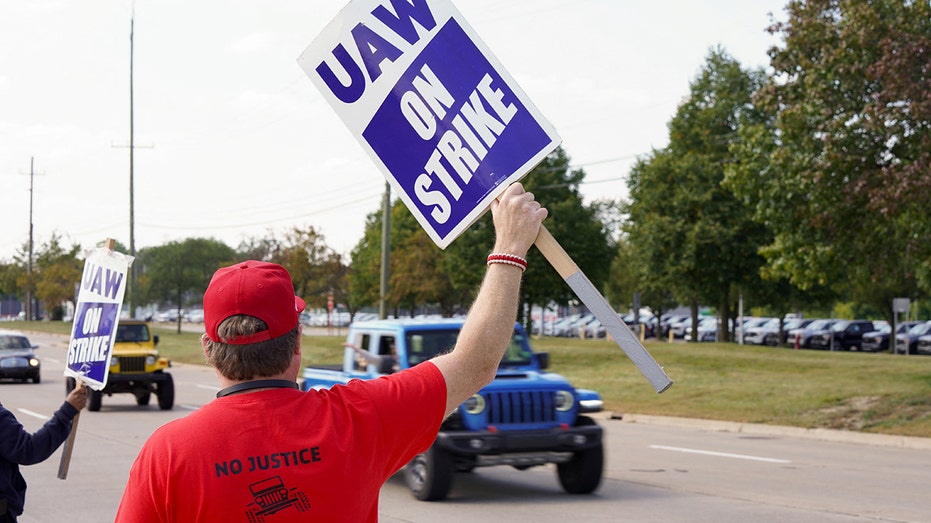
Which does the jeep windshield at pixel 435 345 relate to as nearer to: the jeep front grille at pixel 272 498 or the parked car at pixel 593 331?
the jeep front grille at pixel 272 498

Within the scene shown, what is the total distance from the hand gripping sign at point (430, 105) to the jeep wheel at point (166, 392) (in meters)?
21.6

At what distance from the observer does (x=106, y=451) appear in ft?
52.7

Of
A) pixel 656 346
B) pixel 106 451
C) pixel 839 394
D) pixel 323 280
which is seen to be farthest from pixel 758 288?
pixel 106 451

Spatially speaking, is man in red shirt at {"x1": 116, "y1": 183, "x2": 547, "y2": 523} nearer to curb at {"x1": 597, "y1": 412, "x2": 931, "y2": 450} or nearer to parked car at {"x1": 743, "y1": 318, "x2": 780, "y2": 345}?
curb at {"x1": 597, "y1": 412, "x2": 931, "y2": 450}

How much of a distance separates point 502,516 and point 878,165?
15558mm

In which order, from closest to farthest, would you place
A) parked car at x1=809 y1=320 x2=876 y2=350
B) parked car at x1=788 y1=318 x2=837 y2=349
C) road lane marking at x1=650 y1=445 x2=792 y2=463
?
road lane marking at x1=650 y1=445 x2=792 y2=463 → parked car at x1=809 y1=320 x2=876 y2=350 → parked car at x1=788 y1=318 x2=837 y2=349

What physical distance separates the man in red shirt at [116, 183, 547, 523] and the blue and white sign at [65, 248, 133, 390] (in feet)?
15.4

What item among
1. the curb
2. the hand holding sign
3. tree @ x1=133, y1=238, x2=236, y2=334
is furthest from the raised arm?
tree @ x1=133, y1=238, x2=236, y2=334

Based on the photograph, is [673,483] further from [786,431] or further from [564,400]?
[786,431]

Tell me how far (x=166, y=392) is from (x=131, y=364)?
3.17 feet

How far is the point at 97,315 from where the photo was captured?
742 cm

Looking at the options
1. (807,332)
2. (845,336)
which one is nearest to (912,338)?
(845,336)

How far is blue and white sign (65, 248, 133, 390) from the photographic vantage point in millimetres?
7203

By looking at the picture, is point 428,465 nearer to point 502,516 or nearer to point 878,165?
point 502,516
